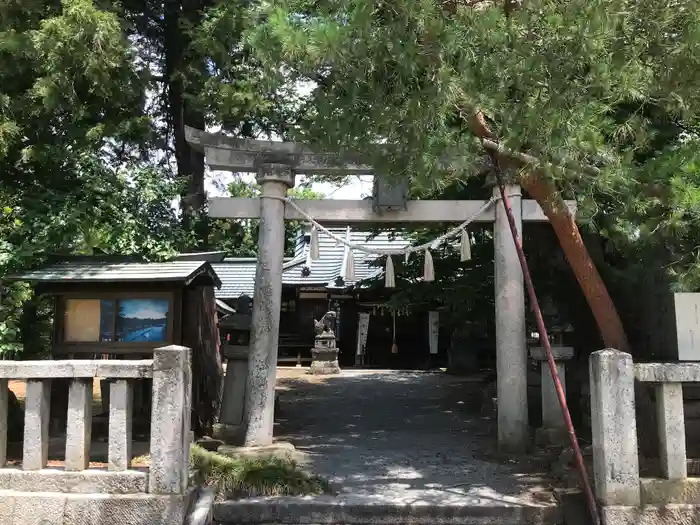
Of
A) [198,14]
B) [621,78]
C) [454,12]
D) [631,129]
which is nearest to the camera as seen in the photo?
[621,78]

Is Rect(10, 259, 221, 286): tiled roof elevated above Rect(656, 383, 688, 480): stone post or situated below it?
above

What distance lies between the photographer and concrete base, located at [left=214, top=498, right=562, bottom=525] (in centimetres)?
533

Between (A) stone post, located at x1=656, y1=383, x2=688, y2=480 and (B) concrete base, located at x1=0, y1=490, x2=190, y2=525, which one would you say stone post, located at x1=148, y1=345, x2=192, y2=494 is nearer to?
(B) concrete base, located at x1=0, y1=490, x2=190, y2=525

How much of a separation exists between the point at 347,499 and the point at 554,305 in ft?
16.5

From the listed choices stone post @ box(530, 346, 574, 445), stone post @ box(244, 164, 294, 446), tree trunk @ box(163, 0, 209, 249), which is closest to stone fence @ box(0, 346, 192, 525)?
stone post @ box(244, 164, 294, 446)

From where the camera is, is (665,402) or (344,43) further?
(665,402)

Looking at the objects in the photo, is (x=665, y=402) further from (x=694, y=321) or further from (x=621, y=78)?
(x=621, y=78)

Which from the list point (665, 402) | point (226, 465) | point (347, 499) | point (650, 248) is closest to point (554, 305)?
point (650, 248)

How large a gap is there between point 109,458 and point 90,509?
416mm

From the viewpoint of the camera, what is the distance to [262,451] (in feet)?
22.8

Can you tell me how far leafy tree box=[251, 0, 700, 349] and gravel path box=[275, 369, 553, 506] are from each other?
3092 mm

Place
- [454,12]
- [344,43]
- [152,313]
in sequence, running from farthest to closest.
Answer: [152,313] < [454,12] < [344,43]

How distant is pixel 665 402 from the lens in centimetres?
498

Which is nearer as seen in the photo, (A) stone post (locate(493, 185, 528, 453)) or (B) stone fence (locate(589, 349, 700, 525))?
(B) stone fence (locate(589, 349, 700, 525))
